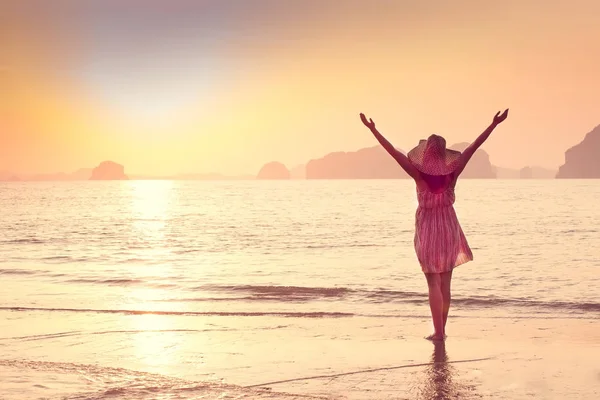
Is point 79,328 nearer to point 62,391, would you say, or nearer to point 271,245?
point 62,391

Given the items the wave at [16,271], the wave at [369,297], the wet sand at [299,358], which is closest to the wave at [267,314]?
the wet sand at [299,358]

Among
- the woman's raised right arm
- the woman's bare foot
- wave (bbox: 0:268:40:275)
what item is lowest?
wave (bbox: 0:268:40:275)

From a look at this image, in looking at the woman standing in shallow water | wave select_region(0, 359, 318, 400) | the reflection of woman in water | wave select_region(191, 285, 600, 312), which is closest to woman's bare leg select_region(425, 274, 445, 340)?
the woman standing in shallow water

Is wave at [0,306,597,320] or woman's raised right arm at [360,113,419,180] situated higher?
woman's raised right arm at [360,113,419,180]

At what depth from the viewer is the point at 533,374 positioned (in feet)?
22.1

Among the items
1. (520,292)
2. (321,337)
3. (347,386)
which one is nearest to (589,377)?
(347,386)

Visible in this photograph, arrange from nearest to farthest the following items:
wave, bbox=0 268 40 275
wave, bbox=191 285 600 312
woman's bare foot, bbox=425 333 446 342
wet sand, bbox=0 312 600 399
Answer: wet sand, bbox=0 312 600 399 < woman's bare foot, bbox=425 333 446 342 < wave, bbox=191 285 600 312 < wave, bbox=0 268 40 275

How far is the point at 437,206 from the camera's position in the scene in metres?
8.16

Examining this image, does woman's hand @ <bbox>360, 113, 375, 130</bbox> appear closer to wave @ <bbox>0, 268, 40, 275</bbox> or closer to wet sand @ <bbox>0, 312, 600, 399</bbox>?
wet sand @ <bbox>0, 312, 600, 399</bbox>

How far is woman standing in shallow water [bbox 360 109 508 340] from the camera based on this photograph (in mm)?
7930

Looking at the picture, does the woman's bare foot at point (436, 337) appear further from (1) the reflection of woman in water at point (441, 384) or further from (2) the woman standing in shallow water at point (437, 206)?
(1) the reflection of woman in water at point (441, 384)

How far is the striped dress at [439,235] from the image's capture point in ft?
26.5

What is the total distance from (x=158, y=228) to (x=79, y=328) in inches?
1275

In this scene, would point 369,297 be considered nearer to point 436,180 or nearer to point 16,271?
point 436,180
